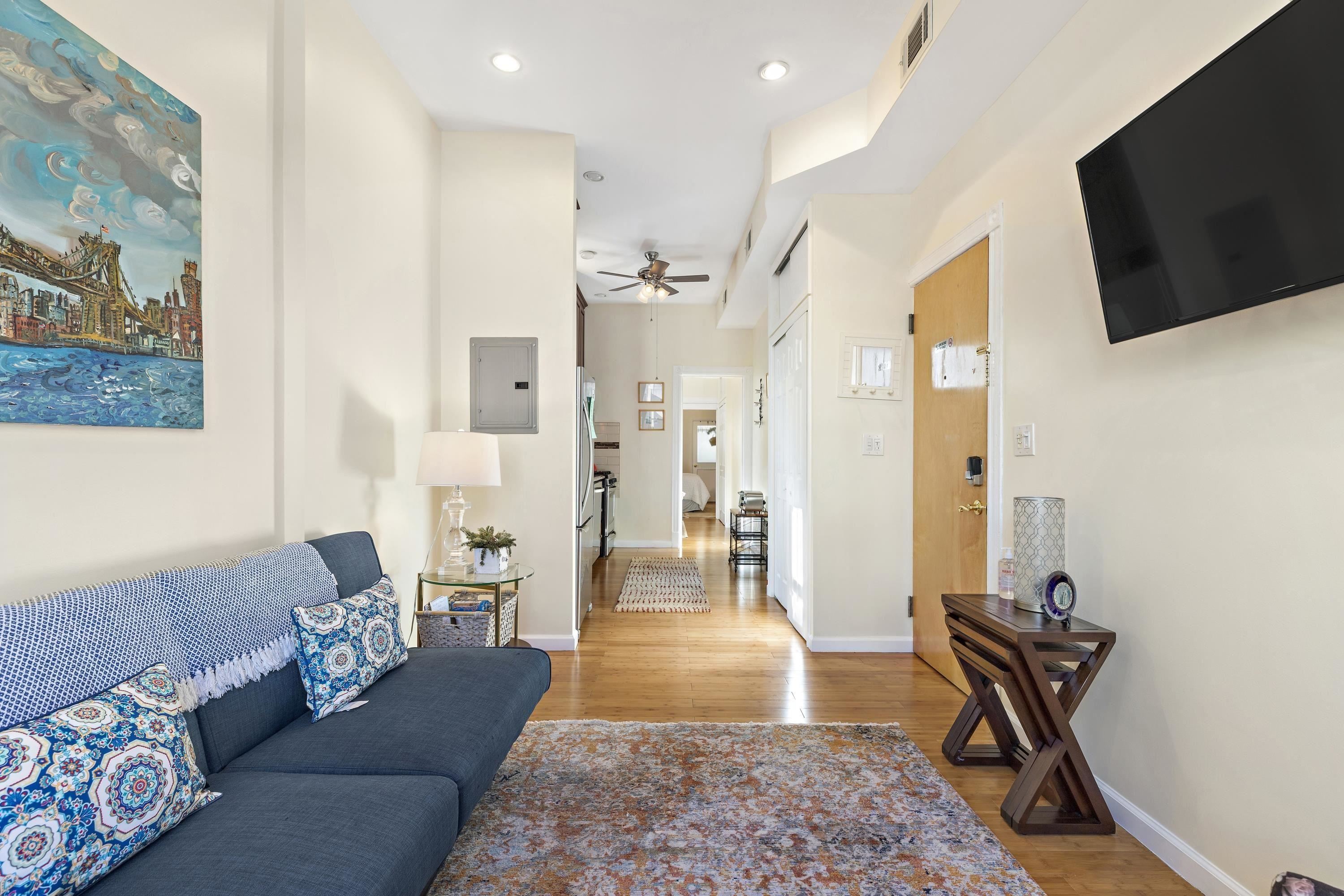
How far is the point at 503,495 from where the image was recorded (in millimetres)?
3695

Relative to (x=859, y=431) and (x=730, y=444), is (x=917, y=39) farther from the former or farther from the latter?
(x=730, y=444)

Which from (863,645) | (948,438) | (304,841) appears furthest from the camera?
(863,645)

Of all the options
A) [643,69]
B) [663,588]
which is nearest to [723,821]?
[643,69]

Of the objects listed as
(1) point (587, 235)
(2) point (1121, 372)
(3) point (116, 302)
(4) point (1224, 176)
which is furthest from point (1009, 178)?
(1) point (587, 235)

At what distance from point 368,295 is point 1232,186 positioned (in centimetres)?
285

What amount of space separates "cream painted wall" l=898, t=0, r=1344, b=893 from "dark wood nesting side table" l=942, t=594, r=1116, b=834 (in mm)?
129

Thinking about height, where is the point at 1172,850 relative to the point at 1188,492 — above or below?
below

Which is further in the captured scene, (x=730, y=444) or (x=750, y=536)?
(x=730, y=444)

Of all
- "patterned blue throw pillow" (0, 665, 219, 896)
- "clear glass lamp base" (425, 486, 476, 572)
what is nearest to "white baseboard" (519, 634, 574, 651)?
"clear glass lamp base" (425, 486, 476, 572)

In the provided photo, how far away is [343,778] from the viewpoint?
1.44 meters

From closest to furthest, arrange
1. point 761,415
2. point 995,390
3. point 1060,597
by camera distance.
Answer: point 1060,597 < point 995,390 < point 761,415

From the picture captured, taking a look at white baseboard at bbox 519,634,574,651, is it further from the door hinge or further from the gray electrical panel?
the door hinge

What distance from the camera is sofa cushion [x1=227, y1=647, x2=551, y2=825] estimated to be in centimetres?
153

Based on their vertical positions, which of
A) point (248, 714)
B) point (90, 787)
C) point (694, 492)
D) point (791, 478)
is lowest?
point (694, 492)
